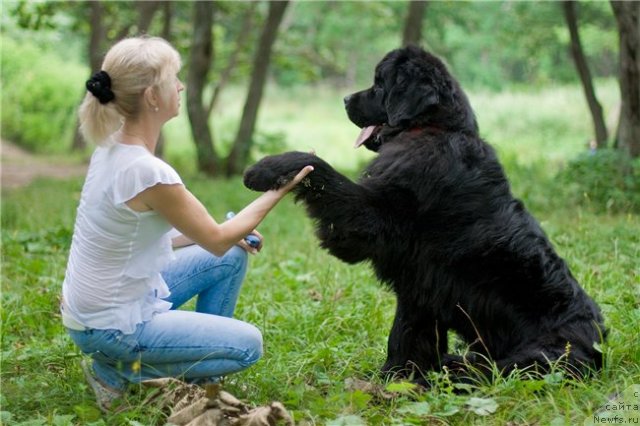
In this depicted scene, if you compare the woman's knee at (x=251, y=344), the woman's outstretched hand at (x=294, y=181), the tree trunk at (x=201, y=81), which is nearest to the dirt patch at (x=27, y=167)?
the tree trunk at (x=201, y=81)

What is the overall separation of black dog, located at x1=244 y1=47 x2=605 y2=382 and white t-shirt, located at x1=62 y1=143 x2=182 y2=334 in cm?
61

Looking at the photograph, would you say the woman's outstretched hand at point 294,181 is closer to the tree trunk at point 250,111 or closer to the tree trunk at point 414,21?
the tree trunk at point 414,21

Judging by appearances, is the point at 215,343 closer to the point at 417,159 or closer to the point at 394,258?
the point at 394,258

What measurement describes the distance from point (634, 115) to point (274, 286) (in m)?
4.77

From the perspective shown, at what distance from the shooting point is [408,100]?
378 centimetres

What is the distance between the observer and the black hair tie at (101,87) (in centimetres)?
302

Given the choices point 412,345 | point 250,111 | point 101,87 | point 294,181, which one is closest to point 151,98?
point 101,87

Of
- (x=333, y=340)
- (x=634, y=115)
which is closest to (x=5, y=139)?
(x=634, y=115)

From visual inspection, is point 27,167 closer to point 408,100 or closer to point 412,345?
point 408,100

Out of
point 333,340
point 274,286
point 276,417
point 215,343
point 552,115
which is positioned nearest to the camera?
point 276,417

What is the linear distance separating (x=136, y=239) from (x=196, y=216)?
0.26m

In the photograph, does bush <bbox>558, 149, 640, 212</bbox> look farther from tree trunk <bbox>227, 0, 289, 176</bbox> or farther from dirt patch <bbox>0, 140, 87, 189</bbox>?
dirt patch <bbox>0, 140, 87, 189</bbox>

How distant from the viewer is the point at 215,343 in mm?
3193

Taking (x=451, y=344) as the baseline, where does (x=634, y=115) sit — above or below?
above
